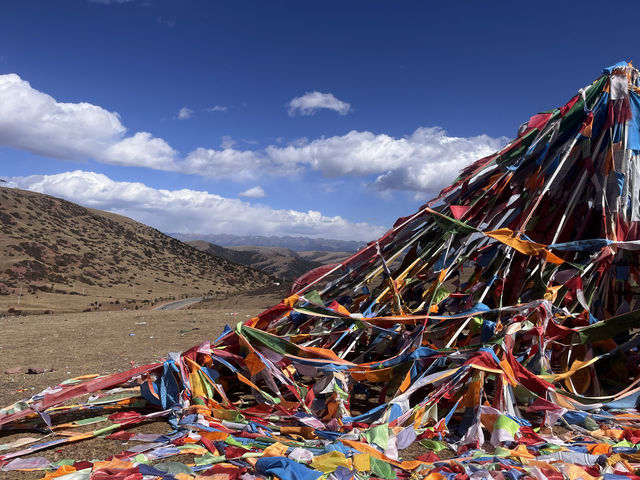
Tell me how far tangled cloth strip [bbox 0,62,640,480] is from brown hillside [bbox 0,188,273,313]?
78.2ft

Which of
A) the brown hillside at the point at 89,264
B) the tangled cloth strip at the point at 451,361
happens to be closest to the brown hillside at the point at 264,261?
the brown hillside at the point at 89,264

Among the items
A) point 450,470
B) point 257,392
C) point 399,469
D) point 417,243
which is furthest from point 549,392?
point 257,392

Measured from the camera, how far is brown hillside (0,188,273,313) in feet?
101

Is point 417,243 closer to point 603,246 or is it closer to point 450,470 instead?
point 603,246

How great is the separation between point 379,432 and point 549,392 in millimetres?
1419

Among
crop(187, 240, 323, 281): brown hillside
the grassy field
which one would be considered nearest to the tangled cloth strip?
the grassy field

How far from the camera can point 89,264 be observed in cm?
4084

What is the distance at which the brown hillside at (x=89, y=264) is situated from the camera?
101 feet

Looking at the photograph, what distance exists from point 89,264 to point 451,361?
43006 millimetres

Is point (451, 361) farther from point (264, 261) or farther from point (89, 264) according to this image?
point (264, 261)

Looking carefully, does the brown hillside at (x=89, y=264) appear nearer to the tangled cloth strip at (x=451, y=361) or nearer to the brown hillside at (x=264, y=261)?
the tangled cloth strip at (x=451, y=361)

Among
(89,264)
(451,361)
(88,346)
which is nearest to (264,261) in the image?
(89,264)

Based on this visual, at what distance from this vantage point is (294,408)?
149 inches

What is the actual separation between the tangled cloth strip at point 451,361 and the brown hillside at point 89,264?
23.8m
